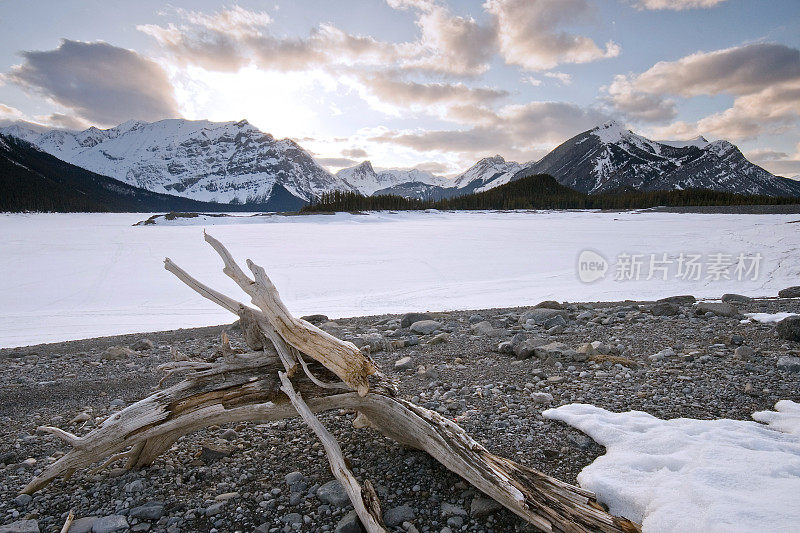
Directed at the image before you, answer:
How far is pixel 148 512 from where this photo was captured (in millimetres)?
2871

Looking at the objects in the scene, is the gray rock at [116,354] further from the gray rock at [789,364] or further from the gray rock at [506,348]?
the gray rock at [789,364]

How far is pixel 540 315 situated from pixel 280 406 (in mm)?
6901

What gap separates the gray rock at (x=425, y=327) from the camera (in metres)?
8.23

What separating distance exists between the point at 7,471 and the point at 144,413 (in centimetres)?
142

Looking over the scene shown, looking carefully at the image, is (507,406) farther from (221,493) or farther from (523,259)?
(523,259)

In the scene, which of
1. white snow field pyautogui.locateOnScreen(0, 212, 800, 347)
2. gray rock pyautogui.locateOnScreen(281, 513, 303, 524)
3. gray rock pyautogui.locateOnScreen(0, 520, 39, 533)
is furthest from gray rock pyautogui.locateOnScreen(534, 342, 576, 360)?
white snow field pyautogui.locateOnScreen(0, 212, 800, 347)

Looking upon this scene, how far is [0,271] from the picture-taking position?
1964 cm

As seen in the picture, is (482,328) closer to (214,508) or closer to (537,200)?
(214,508)

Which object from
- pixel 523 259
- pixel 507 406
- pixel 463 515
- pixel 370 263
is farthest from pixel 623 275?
pixel 463 515

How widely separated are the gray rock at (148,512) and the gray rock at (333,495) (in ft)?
3.50

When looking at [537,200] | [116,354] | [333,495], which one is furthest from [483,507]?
[537,200]

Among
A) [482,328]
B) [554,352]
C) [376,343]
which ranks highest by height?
[554,352]

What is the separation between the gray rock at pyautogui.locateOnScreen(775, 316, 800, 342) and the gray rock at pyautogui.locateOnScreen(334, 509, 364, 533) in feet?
24.2

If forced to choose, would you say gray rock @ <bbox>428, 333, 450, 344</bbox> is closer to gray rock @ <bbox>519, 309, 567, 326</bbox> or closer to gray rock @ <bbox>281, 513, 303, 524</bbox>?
gray rock @ <bbox>519, 309, 567, 326</bbox>
